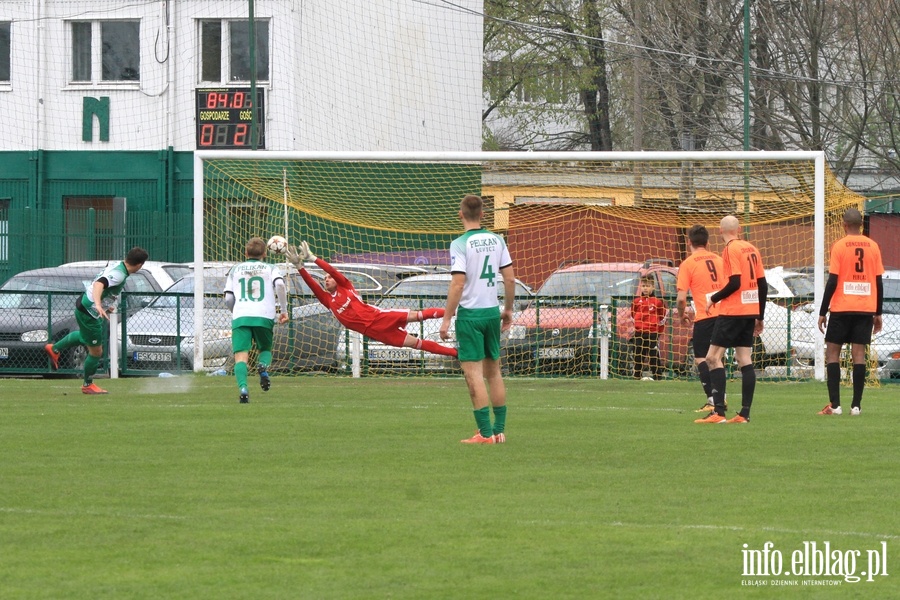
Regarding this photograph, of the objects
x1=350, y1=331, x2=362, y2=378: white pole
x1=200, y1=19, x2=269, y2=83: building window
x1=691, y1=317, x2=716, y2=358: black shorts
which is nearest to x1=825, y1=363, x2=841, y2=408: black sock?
x1=691, y1=317, x2=716, y2=358: black shorts

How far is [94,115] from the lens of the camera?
34844mm

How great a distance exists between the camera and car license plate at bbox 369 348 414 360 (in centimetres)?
2077

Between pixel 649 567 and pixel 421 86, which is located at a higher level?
pixel 421 86

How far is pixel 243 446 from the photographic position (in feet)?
37.8

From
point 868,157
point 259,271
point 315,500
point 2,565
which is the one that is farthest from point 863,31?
point 2,565

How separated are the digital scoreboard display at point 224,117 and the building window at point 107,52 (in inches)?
102

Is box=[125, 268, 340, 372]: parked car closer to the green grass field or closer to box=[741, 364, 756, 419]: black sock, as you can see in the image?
the green grass field

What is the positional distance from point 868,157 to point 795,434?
78.3ft

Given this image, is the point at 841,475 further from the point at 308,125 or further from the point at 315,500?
the point at 308,125

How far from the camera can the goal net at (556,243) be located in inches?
797

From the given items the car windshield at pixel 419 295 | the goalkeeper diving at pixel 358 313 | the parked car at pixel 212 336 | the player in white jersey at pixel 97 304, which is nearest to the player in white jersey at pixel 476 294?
the goalkeeper diving at pixel 358 313

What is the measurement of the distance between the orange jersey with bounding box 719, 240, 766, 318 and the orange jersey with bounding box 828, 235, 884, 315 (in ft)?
3.75

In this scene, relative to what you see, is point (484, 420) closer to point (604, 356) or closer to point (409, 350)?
point (604, 356)

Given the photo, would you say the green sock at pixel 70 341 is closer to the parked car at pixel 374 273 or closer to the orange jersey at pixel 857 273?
the parked car at pixel 374 273
